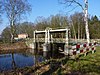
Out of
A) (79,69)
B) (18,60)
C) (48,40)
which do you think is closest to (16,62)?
(18,60)

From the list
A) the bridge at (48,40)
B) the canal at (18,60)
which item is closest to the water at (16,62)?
the canal at (18,60)

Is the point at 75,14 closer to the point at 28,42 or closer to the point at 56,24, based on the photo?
the point at 56,24

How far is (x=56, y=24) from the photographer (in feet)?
207

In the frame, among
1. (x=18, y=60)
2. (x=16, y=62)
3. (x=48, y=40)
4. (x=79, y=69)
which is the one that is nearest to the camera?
(x=79, y=69)

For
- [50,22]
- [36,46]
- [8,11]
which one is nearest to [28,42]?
[36,46]

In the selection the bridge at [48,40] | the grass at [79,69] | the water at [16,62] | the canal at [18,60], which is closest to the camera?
the grass at [79,69]

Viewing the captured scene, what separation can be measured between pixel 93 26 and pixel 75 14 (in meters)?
9.21

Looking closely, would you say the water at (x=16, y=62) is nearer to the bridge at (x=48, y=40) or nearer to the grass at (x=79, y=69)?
the grass at (x=79, y=69)

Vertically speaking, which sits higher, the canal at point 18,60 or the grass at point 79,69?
the grass at point 79,69

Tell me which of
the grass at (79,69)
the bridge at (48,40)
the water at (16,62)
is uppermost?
the bridge at (48,40)

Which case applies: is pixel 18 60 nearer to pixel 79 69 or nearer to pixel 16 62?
pixel 16 62

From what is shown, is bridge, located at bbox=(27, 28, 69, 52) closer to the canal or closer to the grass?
the canal

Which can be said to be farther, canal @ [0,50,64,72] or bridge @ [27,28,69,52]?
bridge @ [27,28,69,52]

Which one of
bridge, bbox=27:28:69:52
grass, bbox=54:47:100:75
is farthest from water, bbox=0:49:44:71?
bridge, bbox=27:28:69:52
